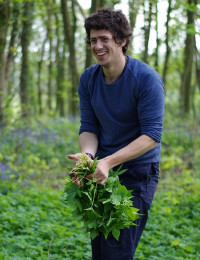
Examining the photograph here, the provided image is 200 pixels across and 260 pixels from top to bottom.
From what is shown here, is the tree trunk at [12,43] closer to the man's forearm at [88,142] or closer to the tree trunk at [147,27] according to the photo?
the tree trunk at [147,27]

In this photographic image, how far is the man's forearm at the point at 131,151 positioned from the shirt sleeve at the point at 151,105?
6 cm

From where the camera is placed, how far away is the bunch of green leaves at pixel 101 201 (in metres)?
2.98

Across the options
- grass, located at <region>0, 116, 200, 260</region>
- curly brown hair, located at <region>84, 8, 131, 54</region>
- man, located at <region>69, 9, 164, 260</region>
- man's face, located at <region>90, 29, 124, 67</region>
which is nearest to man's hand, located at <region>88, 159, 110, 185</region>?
man, located at <region>69, 9, 164, 260</region>

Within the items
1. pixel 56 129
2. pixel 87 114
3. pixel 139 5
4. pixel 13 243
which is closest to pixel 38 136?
pixel 56 129

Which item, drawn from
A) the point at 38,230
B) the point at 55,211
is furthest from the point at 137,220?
the point at 55,211

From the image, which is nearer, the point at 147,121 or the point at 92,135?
the point at 147,121

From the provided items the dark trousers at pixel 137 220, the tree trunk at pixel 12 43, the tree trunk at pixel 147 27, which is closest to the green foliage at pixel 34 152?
the tree trunk at pixel 12 43

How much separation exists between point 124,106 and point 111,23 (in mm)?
657

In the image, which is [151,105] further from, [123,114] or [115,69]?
[115,69]

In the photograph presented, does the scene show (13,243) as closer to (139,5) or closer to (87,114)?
(87,114)

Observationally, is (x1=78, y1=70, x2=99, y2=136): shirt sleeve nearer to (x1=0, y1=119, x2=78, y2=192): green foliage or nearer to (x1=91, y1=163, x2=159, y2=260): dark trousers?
(x1=91, y1=163, x2=159, y2=260): dark trousers

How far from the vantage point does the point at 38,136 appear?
11.1 meters

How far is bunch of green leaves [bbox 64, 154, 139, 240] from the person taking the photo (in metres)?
2.98

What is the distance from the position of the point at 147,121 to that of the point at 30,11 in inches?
360
